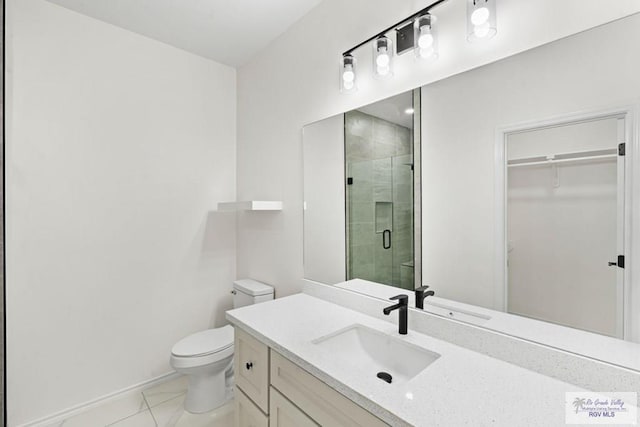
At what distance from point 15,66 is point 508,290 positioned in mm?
2796

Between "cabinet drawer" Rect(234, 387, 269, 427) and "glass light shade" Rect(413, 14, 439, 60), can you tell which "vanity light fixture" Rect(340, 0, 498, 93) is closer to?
"glass light shade" Rect(413, 14, 439, 60)

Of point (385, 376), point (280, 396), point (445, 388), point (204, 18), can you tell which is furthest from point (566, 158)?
point (204, 18)

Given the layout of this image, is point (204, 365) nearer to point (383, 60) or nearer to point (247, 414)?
point (247, 414)

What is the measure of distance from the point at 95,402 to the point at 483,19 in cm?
302

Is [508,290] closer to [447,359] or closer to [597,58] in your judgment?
[447,359]

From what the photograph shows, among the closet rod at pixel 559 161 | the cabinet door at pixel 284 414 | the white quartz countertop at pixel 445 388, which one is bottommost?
the cabinet door at pixel 284 414

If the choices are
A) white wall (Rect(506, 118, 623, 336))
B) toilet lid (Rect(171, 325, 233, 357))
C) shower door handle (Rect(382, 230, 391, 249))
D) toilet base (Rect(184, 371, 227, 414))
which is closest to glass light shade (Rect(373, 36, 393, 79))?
white wall (Rect(506, 118, 623, 336))

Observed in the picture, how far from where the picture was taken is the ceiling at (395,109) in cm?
135

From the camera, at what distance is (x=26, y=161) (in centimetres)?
173

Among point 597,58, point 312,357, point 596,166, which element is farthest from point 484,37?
point 312,357

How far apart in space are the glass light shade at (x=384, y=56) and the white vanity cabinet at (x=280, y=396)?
1.36 meters

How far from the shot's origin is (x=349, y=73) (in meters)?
1.57

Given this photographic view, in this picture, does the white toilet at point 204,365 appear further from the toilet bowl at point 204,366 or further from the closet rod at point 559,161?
the closet rod at point 559,161

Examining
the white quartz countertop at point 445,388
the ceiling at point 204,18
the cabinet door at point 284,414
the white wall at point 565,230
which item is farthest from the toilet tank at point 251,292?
the ceiling at point 204,18
